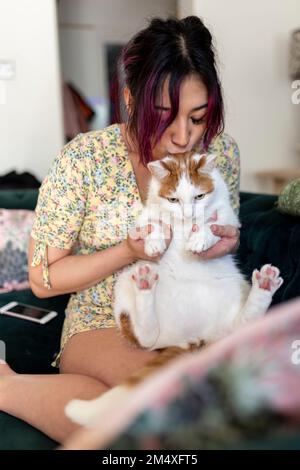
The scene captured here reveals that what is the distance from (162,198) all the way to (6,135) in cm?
189

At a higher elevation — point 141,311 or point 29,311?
point 141,311

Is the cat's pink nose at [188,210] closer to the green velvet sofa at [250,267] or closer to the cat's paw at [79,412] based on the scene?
the green velvet sofa at [250,267]

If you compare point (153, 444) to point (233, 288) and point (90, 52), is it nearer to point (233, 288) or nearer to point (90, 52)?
point (233, 288)

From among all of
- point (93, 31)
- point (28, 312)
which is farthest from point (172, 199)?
point (93, 31)

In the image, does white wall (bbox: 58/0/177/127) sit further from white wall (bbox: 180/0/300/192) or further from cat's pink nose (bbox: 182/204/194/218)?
cat's pink nose (bbox: 182/204/194/218)

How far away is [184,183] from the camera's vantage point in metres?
1.03

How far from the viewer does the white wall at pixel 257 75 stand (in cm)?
287

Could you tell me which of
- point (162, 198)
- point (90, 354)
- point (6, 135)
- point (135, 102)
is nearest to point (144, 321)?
point (90, 354)

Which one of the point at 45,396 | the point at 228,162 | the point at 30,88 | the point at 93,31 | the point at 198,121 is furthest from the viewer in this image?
the point at 93,31

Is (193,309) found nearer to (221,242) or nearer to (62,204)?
(221,242)

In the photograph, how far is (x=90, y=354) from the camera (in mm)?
978

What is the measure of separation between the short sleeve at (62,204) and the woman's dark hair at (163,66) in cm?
17

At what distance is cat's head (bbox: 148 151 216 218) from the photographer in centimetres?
102

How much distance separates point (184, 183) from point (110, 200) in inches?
8.3
